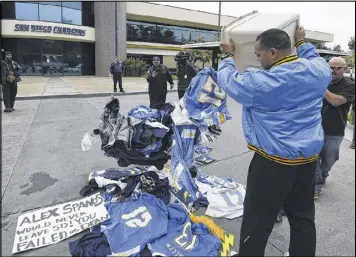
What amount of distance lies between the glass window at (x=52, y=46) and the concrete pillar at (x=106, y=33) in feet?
10.4

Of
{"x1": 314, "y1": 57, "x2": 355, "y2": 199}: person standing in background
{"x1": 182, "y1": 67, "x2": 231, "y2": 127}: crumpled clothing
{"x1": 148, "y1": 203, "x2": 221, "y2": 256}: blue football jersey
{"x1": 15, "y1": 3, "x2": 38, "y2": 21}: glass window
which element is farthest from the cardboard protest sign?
{"x1": 15, "y1": 3, "x2": 38, "y2": 21}: glass window

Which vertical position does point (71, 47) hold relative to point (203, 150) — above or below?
above

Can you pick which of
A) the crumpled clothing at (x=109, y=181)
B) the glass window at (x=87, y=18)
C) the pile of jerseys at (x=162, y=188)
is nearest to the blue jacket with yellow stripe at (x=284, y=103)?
the pile of jerseys at (x=162, y=188)

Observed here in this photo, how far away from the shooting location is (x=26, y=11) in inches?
878

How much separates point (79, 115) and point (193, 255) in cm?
719

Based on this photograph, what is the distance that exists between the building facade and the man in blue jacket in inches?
981

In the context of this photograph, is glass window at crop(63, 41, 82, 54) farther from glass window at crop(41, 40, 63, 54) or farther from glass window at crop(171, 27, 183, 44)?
glass window at crop(171, 27, 183, 44)

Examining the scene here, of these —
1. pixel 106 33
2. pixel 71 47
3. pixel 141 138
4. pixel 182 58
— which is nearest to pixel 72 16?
pixel 71 47

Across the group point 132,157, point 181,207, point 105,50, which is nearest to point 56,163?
point 132,157

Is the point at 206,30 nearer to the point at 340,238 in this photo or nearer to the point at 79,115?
the point at 79,115

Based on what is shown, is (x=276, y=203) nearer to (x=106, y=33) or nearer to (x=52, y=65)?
(x=106, y=33)

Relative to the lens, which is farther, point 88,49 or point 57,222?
point 88,49

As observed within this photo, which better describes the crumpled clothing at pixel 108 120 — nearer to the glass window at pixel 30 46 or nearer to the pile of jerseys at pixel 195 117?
the pile of jerseys at pixel 195 117

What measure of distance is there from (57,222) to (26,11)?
971 inches
